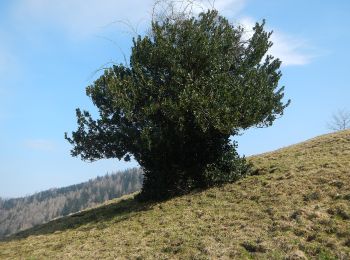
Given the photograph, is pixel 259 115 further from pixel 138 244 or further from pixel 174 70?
pixel 138 244

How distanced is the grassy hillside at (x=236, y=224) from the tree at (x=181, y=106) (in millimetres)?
1824

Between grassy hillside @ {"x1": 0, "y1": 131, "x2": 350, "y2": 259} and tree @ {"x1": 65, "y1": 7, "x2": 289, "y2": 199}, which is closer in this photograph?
grassy hillside @ {"x1": 0, "y1": 131, "x2": 350, "y2": 259}

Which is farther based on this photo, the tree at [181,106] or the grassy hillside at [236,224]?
the tree at [181,106]

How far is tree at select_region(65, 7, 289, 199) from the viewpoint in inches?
820

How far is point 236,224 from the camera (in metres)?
16.0

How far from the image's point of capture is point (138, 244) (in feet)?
51.8

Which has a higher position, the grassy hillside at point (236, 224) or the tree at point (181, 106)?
the tree at point (181, 106)

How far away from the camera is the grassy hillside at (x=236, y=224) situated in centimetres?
1349

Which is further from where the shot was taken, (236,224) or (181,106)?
(181,106)

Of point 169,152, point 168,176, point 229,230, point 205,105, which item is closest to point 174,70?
point 205,105

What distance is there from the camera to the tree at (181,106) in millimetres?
20828

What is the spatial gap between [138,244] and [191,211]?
3859 mm

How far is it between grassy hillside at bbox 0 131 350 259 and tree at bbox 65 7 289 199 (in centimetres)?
182

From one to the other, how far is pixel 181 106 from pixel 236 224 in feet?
23.4
